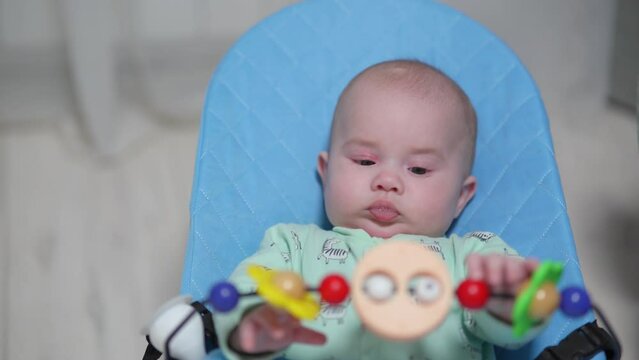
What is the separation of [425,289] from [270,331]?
7.8 inches

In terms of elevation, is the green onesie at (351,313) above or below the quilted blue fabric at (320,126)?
below

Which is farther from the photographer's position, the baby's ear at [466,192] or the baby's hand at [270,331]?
the baby's ear at [466,192]

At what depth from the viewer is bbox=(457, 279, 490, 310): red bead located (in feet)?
2.68

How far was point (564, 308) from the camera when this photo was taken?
0.82 meters

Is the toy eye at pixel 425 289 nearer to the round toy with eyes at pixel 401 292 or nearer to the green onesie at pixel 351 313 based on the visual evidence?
the round toy with eyes at pixel 401 292

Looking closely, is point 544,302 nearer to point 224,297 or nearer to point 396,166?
point 224,297

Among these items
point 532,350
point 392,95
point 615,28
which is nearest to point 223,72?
point 392,95

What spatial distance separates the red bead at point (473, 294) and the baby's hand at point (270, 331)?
0.17 meters

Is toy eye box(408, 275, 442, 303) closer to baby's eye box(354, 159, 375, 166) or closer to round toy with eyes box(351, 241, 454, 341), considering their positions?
round toy with eyes box(351, 241, 454, 341)

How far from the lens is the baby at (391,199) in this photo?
105 centimetres

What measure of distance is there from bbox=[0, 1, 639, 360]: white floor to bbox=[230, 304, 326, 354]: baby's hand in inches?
30.8

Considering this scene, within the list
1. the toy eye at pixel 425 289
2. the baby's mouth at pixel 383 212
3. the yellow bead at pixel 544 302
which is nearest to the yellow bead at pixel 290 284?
the toy eye at pixel 425 289

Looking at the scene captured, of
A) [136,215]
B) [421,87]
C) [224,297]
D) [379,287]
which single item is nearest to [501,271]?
[379,287]

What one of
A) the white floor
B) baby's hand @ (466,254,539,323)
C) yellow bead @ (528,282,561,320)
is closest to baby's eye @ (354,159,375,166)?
baby's hand @ (466,254,539,323)
